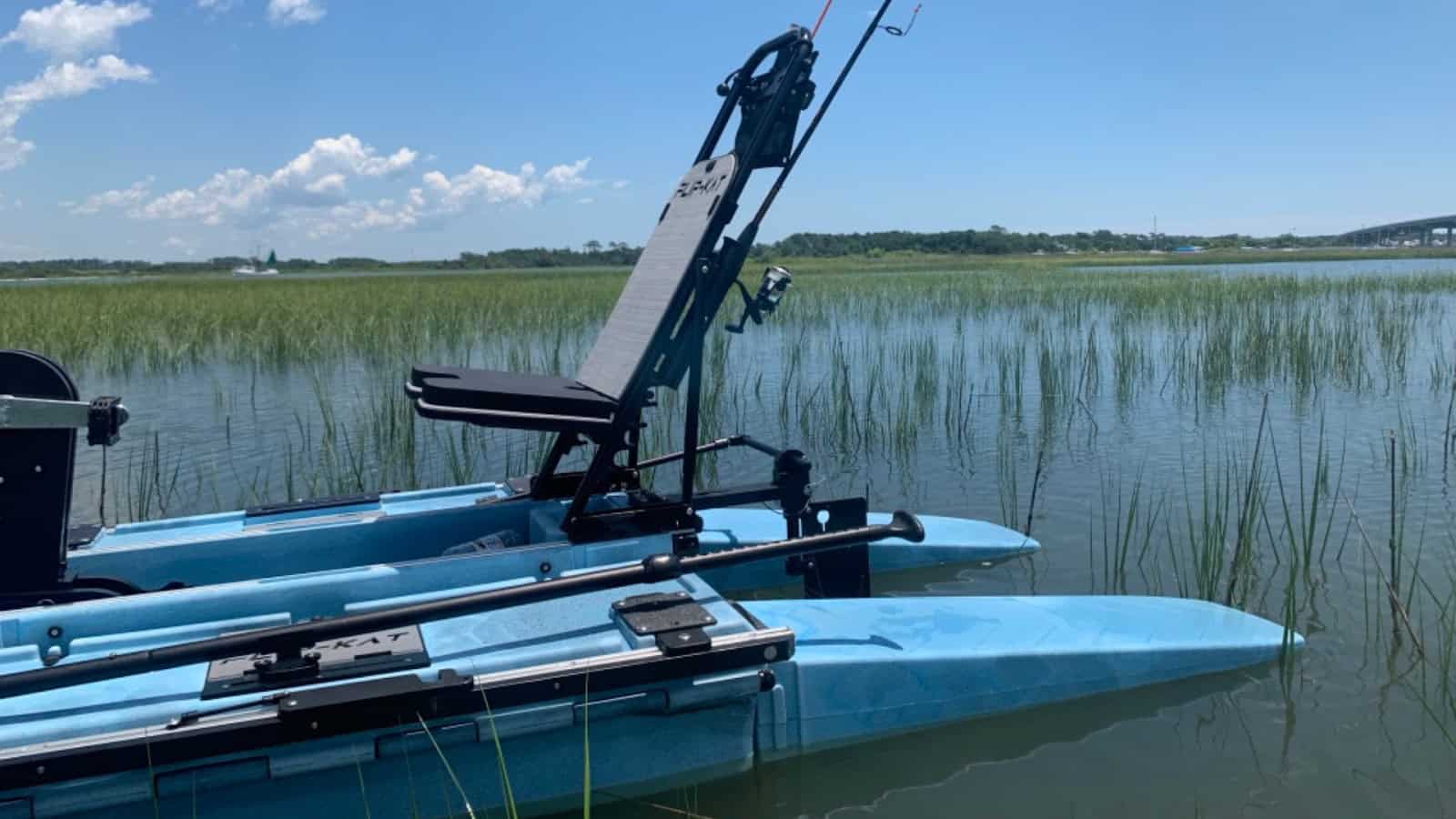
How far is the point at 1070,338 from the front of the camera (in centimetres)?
1371

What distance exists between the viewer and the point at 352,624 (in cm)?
249

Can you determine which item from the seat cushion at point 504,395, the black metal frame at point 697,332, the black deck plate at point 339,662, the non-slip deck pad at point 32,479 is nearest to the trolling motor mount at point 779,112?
the black metal frame at point 697,332

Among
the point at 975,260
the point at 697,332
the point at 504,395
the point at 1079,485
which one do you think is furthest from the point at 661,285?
the point at 975,260

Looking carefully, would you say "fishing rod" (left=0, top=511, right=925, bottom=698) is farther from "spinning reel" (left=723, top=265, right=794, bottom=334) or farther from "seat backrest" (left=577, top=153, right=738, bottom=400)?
"spinning reel" (left=723, top=265, right=794, bottom=334)

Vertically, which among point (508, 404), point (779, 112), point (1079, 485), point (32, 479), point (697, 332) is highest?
point (779, 112)

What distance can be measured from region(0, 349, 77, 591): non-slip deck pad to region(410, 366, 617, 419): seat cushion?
1041mm

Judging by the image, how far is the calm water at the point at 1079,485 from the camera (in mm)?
3104

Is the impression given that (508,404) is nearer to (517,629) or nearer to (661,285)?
(661,285)

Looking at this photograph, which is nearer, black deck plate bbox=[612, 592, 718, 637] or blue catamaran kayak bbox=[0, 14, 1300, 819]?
blue catamaran kayak bbox=[0, 14, 1300, 819]

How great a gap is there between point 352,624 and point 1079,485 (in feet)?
16.9

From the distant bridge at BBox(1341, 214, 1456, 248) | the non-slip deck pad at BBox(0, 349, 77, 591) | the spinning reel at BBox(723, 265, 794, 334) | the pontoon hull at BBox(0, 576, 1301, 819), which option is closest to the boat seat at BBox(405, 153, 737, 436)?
the spinning reel at BBox(723, 265, 794, 334)

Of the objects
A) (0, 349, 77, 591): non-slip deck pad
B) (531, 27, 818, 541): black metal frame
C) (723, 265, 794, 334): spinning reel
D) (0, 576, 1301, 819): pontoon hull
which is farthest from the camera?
(723, 265, 794, 334): spinning reel

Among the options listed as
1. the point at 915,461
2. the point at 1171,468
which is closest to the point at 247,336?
the point at 915,461

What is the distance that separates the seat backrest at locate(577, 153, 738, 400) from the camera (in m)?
3.54
